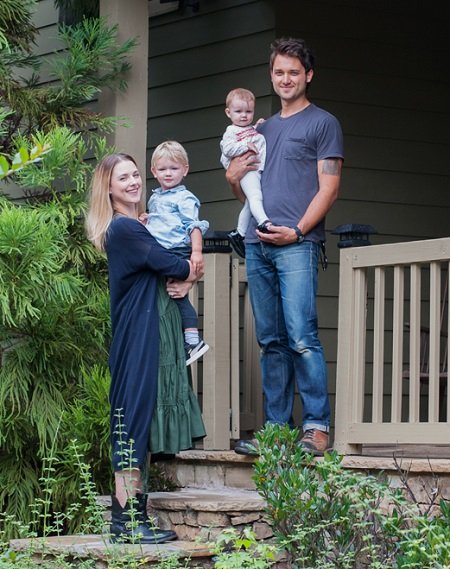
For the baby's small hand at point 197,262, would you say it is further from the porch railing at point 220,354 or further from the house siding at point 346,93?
the house siding at point 346,93

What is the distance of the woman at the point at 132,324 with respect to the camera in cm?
484

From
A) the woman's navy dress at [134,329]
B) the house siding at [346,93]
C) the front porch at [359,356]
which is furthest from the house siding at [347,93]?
the woman's navy dress at [134,329]

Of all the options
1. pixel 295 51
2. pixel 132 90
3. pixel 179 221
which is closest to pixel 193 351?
pixel 179 221

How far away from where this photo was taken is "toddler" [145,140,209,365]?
5102mm

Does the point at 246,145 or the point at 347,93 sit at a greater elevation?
the point at 347,93

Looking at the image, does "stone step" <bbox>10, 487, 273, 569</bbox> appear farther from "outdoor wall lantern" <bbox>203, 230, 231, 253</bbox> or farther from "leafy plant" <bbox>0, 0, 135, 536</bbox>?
"outdoor wall lantern" <bbox>203, 230, 231, 253</bbox>

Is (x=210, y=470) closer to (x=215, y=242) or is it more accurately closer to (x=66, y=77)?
(x=215, y=242)

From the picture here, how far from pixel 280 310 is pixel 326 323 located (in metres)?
2.03

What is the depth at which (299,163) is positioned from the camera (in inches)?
209

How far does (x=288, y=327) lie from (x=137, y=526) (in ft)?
3.68

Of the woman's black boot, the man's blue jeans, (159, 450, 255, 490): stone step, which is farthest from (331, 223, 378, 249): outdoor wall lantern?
the woman's black boot

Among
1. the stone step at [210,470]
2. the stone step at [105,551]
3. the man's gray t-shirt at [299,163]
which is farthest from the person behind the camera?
the stone step at [210,470]

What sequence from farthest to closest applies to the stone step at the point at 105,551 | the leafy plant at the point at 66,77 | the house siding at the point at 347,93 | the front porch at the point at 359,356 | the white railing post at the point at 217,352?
the house siding at the point at 347,93 < the leafy plant at the point at 66,77 < the white railing post at the point at 217,352 < the front porch at the point at 359,356 < the stone step at the point at 105,551

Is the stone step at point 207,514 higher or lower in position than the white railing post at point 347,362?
lower
